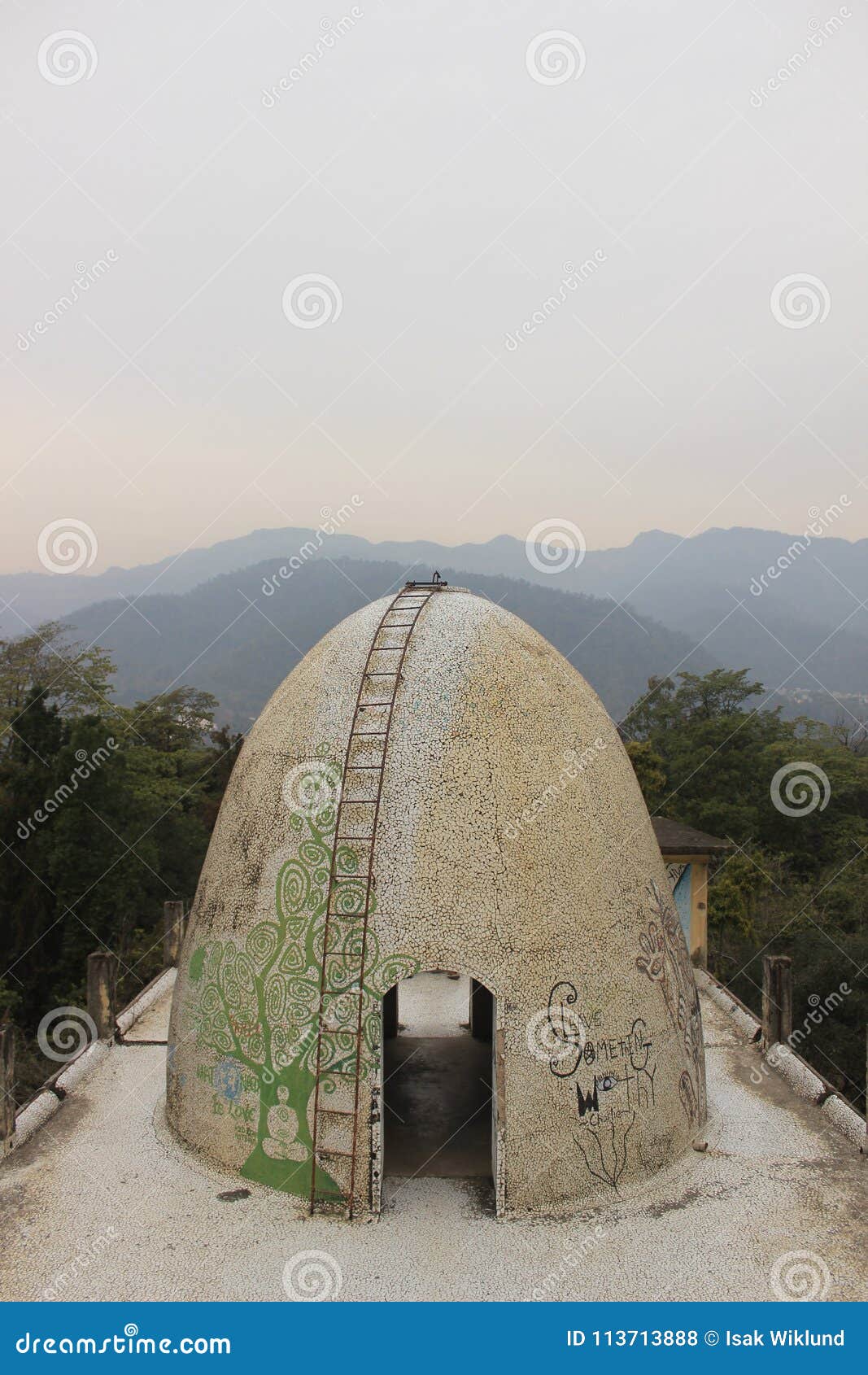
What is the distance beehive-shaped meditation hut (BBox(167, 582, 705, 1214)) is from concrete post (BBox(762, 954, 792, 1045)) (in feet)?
9.73

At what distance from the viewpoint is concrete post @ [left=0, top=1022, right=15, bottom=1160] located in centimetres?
1109

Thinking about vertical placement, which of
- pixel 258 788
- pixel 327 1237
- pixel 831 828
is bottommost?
pixel 327 1237

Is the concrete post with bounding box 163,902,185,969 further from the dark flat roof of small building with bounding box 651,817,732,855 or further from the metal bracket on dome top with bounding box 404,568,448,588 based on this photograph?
the metal bracket on dome top with bounding box 404,568,448,588

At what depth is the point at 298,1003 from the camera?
33.0 feet

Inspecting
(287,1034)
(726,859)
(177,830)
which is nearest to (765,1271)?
(287,1034)

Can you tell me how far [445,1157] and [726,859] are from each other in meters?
24.6

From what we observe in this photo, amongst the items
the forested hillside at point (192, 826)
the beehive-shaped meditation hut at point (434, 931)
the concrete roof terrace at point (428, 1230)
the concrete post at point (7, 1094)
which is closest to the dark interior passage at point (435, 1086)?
the concrete roof terrace at point (428, 1230)

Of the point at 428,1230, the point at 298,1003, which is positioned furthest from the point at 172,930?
the point at 428,1230

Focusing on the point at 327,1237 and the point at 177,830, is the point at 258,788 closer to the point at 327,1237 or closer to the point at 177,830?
the point at 327,1237

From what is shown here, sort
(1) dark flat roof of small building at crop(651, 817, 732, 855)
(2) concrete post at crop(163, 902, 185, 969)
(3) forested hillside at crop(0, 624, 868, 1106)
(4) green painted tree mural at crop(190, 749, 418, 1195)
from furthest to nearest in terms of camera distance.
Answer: (3) forested hillside at crop(0, 624, 868, 1106) < (1) dark flat roof of small building at crop(651, 817, 732, 855) < (2) concrete post at crop(163, 902, 185, 969) < (4) green painted tree mural at crop(190, 749, 418, 1195)

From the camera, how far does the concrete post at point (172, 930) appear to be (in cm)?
1906

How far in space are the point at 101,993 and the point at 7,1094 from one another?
11.6 ft

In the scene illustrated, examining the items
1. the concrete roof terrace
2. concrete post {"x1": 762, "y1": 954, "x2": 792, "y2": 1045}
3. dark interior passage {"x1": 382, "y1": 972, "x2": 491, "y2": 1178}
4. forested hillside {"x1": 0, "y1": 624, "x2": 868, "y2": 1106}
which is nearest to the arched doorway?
dark interior passage {"x1": 382, "y1": 972, "x2": 491, "y2": 1178}

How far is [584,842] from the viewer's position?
10648mm
